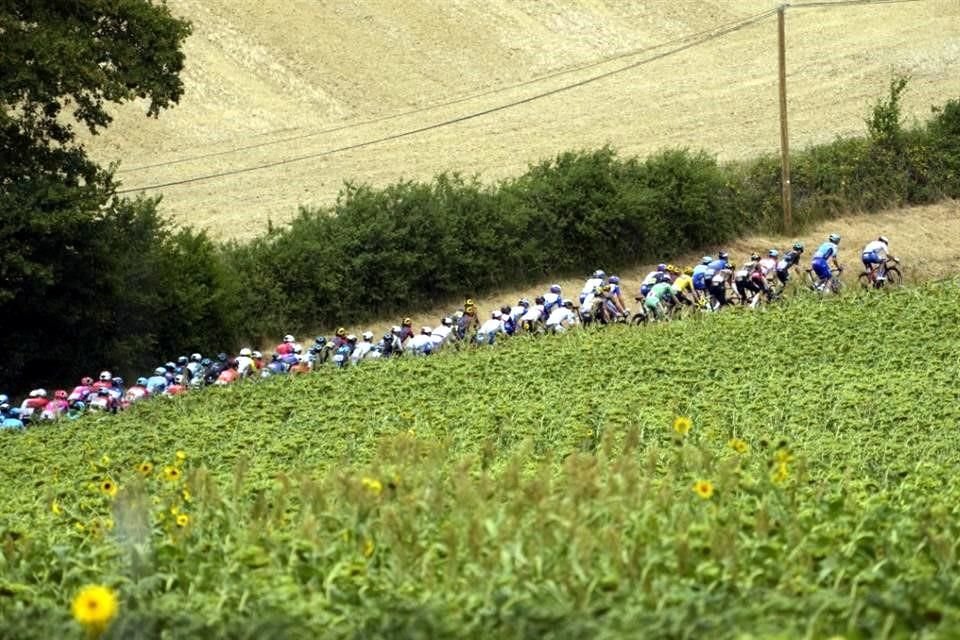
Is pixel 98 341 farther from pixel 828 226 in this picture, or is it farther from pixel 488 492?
pixel 488 492

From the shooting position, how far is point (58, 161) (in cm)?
3653

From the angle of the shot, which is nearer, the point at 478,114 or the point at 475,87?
the point at 478,114

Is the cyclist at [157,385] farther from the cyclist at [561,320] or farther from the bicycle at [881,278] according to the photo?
the bicycle at [881,278]

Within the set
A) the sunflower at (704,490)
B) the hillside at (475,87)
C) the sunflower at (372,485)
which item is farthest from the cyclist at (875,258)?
the sunflower at (372,485)

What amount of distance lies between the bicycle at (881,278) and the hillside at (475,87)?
70.4 feet

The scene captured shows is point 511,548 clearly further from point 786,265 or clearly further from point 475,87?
point 475,87

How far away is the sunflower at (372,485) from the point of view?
28.7 feet

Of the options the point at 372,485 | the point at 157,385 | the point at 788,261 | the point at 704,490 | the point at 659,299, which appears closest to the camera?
the point at 704,490

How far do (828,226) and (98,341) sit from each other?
23.0 m

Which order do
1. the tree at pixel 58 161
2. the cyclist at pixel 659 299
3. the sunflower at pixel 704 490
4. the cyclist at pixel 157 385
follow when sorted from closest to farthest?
1. the sunflower at pixel 704 490
2. the cyclist at pixel 157 385
3. the cyclist at pixel 659 299
4. the tree at pixel 58 161

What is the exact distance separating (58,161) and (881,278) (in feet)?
58.8

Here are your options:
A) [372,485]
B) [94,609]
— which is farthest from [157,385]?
[94,609]

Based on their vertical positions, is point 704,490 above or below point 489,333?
above

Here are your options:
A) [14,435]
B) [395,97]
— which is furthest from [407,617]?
[395,97]
